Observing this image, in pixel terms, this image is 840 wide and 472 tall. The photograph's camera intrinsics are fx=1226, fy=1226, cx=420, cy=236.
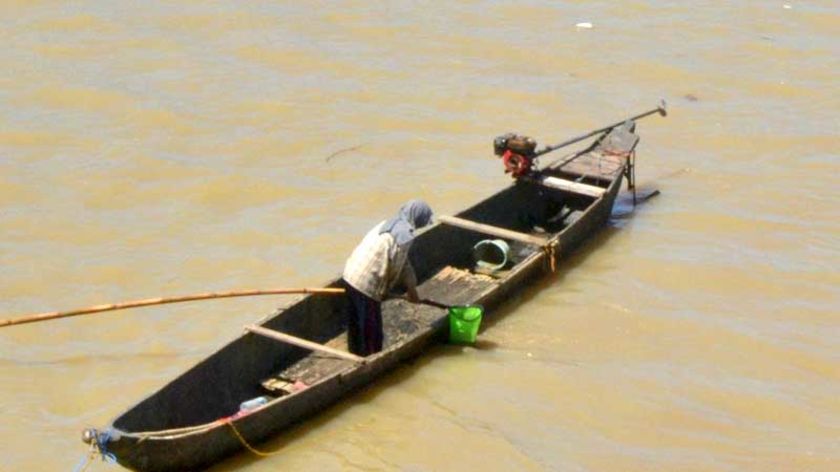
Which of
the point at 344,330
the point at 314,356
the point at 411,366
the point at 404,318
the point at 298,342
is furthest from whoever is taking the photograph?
the point at 404,318

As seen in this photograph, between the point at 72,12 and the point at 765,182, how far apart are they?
8.68 metres

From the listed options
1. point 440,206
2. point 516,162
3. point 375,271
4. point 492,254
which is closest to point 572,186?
point 516,162

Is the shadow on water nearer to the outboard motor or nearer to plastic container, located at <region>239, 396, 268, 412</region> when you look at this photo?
plastic container, located at <region>239, 396, 268, 412</region>

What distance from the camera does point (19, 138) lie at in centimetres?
1182

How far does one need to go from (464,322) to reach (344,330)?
89cm

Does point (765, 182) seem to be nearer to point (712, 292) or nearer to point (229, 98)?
point (712, 292)

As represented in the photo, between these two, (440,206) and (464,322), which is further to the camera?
(440,206)

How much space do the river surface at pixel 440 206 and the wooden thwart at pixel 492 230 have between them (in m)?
0.41

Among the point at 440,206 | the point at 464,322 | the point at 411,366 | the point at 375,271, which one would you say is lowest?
the point at 411,366

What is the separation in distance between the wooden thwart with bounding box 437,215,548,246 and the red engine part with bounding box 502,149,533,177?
834mm

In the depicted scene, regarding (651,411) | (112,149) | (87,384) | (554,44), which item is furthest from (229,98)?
(651,411)

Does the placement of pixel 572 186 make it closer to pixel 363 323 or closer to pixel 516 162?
pixel 516 162

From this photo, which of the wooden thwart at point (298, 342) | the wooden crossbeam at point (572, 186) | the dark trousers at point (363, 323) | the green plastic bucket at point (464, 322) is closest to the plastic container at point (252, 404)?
the wooden thwart at point (298, 342)

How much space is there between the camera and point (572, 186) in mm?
10617
